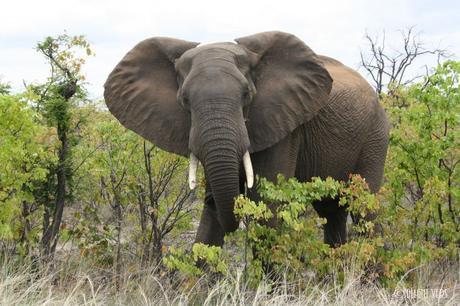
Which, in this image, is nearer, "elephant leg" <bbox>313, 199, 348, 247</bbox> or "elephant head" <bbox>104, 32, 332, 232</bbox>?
"elephant head" <bbox>104, 32, 332, 232</bbox>

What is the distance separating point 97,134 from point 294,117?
2685mm

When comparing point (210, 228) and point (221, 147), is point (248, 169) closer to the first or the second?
point (221, 147)

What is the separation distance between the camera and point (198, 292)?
664 cm

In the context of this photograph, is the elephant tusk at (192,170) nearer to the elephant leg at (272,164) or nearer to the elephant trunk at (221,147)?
the elephant trunk at (221,147)

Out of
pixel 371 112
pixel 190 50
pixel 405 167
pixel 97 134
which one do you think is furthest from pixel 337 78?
pixel 97 134

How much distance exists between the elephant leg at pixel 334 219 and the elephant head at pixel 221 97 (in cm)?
205

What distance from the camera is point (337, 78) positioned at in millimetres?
8430

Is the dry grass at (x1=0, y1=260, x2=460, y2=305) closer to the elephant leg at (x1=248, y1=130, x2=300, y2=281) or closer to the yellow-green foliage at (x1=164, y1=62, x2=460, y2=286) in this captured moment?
the yellow-green foliage at (x1=164, y1=62, x2=460, y2=286)

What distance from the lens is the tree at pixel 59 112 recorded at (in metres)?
8.02

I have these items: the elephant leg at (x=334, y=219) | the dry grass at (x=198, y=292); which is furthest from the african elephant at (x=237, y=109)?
the elephant leg at (x=334, y=219)

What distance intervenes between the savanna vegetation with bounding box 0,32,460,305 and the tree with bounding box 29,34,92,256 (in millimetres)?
14

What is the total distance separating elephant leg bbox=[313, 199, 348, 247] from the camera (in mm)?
9156

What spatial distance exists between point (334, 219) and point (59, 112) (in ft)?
11.1

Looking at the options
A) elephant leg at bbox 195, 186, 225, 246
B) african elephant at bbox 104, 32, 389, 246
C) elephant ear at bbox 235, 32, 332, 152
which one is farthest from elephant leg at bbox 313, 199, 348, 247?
elephant ear at bbox 235, 32, 332, 152
